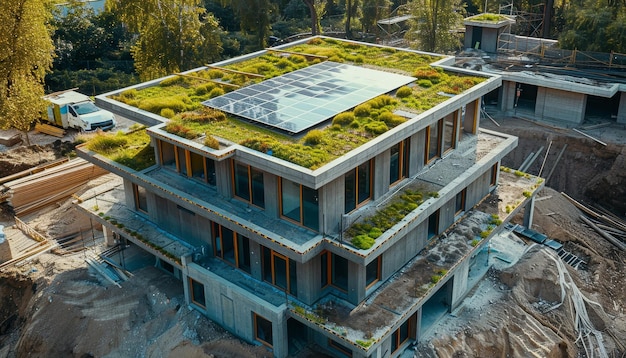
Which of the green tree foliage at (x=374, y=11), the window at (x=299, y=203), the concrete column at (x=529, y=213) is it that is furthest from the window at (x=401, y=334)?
the green tree foliage at (x=374, y=11)

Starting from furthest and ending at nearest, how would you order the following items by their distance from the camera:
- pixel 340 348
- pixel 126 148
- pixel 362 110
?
1. pixel 126 148
2. pixel 362 110
3. pixel 340 348

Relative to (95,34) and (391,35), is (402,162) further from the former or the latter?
(95,34)

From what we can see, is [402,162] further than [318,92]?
No

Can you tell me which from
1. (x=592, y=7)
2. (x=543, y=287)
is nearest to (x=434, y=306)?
(x=543, y=287)

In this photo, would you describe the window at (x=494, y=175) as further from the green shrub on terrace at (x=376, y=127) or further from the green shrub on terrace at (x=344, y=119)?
the green shrub on terrace at (x=344, y=119)

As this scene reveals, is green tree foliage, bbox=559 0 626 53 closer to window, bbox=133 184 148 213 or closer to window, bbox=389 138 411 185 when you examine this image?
window, bbox=389 138 411 185

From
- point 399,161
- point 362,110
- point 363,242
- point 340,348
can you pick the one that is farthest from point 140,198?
point 399,161

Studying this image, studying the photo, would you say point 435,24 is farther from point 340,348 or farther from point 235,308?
point 235,308
